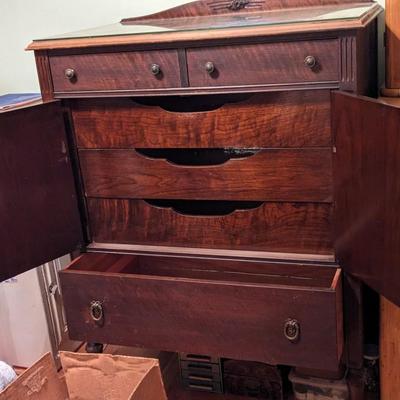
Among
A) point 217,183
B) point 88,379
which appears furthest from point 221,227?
point 88,379

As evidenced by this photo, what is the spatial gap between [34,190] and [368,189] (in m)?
0.71

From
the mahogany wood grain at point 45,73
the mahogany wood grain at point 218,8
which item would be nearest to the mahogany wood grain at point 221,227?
the mahogany wood grain at point 45,73

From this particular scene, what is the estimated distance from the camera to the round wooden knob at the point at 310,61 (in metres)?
1.14

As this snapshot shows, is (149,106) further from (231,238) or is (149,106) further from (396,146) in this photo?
(396,146)

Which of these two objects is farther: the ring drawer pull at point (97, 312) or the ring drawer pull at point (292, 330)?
the ring drawer pull at point (97, 312)

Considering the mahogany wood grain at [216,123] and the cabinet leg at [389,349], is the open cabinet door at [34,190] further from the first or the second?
the cabinet leg at [389,349]

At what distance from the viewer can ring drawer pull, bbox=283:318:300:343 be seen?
1212 millimetres

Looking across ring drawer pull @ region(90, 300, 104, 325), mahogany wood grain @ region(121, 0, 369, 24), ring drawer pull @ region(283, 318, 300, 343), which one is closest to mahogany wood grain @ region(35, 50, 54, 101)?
mahogany wood grain @ region(121, 0, 369, 24)

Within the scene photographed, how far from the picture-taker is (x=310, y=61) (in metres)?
1.14

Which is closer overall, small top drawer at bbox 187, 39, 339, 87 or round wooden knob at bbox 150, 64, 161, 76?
small top drawer at bbox 187, 39, 339, 87

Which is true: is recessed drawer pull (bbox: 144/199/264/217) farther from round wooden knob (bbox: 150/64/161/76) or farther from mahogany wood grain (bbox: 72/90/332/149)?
round wooden knob (bbox: 150/64/161/76)

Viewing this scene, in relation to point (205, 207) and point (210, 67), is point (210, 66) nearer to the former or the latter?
point (210, 67)

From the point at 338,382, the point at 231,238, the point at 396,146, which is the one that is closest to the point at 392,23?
the point at 396,146

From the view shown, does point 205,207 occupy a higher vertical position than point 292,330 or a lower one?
higher
